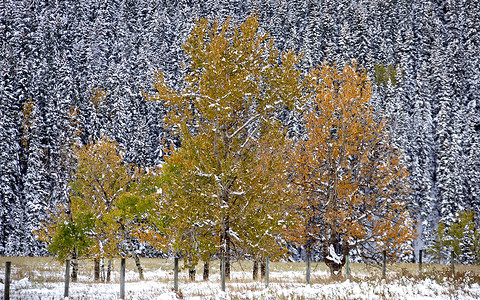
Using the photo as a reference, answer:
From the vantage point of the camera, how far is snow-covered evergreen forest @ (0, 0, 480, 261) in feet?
169

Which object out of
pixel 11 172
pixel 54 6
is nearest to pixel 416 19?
pixel 54 6

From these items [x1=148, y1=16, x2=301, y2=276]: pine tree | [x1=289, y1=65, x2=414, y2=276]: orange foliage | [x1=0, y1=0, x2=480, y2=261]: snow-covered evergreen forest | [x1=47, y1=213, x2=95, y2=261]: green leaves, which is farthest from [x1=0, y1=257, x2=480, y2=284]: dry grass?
[x1=0, y1=0, x2=480, y2=261]: snow-covered evergreen forest

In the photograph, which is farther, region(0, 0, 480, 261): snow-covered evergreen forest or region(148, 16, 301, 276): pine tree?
region(0, 0, 480, 261): snow-covered evergreen forest

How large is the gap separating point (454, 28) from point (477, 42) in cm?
1257

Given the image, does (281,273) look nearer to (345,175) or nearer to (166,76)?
(345,175)

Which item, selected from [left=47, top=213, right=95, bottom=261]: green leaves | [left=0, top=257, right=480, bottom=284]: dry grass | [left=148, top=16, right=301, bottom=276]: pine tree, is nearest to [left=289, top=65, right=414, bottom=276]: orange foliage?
[left=0, top=257, right=480, bottom=284]: dry grass

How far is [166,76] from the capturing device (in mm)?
86062

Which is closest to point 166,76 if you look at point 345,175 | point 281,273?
point 281,273

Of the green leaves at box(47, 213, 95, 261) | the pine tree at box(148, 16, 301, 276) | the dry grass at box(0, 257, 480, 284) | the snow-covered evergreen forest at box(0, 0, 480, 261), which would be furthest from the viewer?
the snow-covered evergreen forest at box(0, 0, 480, 261)

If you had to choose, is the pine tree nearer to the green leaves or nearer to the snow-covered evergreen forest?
the green leaves

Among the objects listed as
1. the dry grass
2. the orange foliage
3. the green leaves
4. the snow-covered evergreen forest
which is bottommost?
the dry grass

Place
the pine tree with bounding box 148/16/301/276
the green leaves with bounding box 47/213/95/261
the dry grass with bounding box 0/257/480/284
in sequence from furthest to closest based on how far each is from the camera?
the green leaves with bounding box 47/213/95/261
the dry grass with bounding box 0/257/480/284
the pine tree with bounding box 148/16/301/276

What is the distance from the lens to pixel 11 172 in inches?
1906

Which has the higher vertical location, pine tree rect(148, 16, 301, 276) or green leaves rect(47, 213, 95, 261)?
pine tree rect(148, 16, 301, 276)
